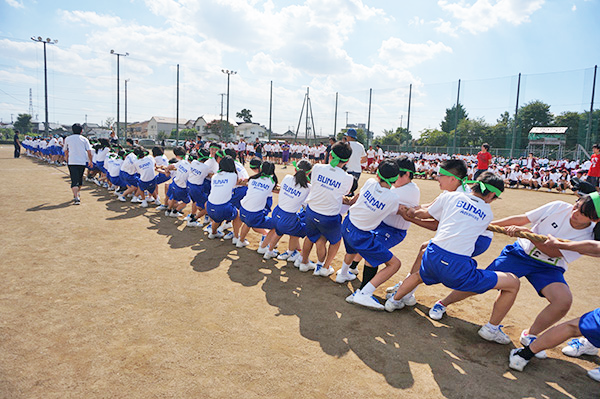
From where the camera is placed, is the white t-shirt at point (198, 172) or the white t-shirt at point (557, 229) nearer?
the white t-shirt at point (557, 229)

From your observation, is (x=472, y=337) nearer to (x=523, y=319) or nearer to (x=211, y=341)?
(x=523, y=319)

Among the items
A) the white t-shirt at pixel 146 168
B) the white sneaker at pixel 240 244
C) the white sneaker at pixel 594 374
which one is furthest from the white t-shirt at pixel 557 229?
the white t-shirt at pixel 146 168

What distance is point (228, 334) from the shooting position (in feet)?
10.2

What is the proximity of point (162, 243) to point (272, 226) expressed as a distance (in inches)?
80.0

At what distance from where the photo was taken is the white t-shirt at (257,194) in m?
5.31

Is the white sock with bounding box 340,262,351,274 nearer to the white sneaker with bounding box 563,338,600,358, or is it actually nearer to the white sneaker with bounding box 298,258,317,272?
the white sneaker with bounding box 298,258,317,272

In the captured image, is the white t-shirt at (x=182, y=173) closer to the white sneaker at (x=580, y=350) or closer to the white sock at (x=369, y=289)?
the white sock at (x=369, y=289)

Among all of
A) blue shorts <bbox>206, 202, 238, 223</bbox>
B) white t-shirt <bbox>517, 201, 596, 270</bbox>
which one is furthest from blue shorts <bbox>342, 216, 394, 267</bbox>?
blue shorts <bbox>206, 202, 238, 223</bbox>

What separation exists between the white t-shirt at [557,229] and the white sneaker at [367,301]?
5.18 ft

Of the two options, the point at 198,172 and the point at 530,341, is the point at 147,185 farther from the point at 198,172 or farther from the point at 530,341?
the point at 530,341

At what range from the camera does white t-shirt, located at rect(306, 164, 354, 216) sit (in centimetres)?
427

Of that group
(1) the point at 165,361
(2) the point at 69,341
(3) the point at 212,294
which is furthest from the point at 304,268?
(2) the point at 69,341

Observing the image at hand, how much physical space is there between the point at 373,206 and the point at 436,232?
107cm

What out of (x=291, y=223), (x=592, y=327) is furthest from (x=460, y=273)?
(x=291, y=223)
